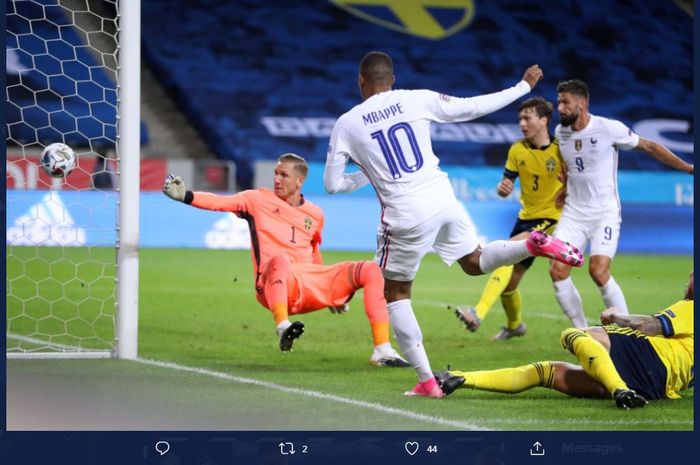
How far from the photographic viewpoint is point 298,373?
6414mm

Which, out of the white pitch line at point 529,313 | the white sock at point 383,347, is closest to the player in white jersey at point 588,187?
the white pitch line at point 529,313

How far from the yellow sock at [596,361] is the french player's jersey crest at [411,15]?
19392 mm

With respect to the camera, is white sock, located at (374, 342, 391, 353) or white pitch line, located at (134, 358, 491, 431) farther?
white sock, located at (374, 342, 391, 353)

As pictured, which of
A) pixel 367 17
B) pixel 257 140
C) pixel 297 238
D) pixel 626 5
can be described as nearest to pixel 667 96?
pixel 626 5

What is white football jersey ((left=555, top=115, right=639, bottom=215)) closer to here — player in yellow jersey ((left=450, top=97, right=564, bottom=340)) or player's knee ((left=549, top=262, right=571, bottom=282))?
player in yellow jersey ((left=450, top=97, right=564, bottom=340))

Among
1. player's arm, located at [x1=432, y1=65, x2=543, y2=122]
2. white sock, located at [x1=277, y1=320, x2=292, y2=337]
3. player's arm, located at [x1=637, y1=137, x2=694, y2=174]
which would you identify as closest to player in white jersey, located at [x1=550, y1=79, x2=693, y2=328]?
player's arm, located at [x1=637, y1=137, x2=694, y2=174]

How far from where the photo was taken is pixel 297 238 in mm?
7039

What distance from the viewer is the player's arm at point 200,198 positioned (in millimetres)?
5910

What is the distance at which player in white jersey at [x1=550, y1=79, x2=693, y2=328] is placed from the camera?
7.88 metres

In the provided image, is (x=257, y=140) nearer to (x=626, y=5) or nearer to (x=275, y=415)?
(x=626, y=5)

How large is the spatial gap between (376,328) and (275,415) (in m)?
1.71
